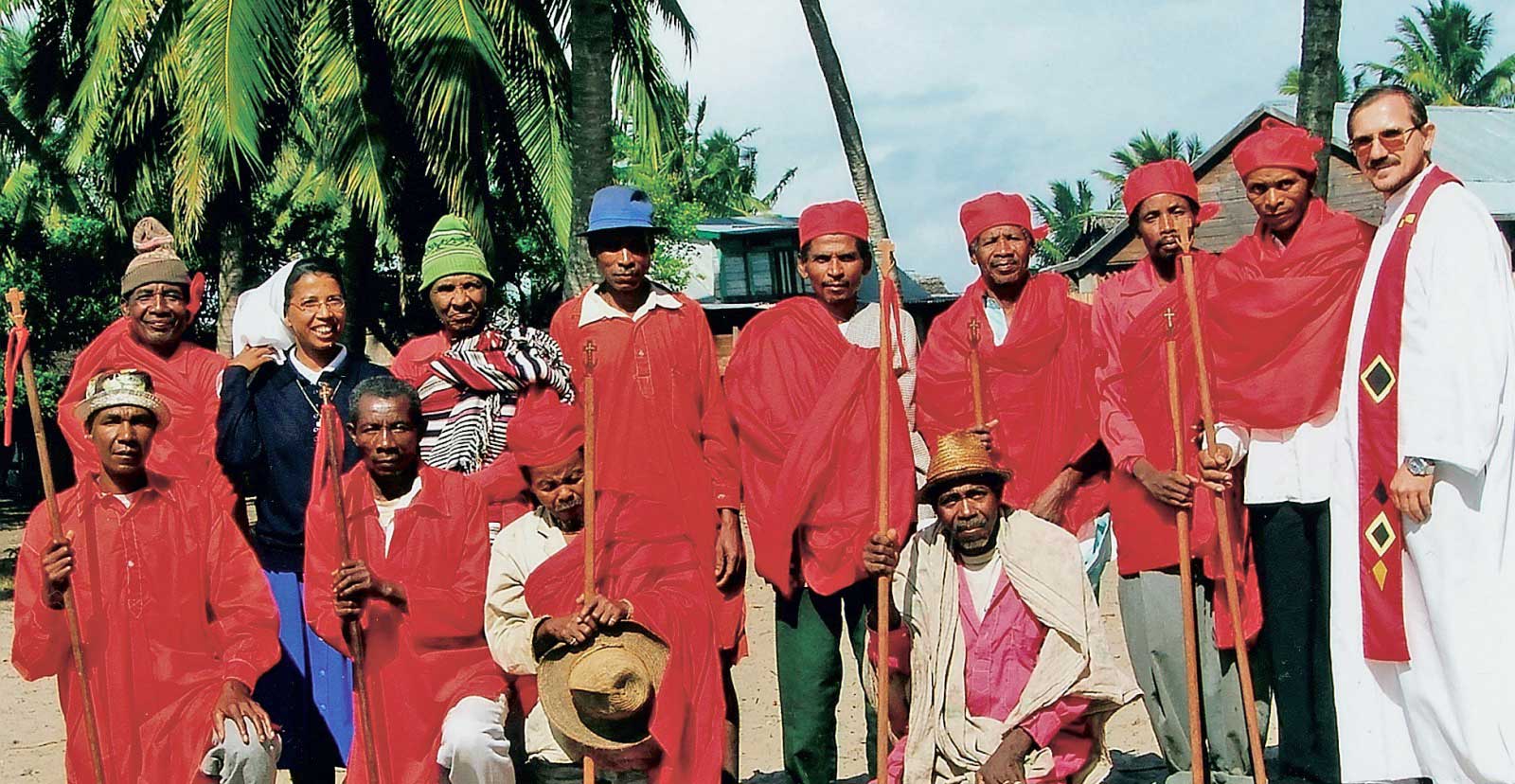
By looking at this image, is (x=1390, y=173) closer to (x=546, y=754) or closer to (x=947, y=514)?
(x=947, y=514)

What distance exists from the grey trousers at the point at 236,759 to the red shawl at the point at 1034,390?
2.43m

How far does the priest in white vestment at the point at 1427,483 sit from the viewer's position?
14.6ft

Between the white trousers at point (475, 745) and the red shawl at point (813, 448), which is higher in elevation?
the red shawl at point (813, 448)

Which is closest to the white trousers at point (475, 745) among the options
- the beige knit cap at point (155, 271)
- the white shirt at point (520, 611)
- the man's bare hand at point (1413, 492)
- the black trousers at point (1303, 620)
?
the white shirt at point (520, 611)

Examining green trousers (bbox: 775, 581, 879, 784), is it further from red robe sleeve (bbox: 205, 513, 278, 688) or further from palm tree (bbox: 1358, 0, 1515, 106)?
palm tree (bbox: 1358, 0, 1515, 106)

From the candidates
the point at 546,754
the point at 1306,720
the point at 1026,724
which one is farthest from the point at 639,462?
the point at 1306,720

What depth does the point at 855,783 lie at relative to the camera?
6.36m

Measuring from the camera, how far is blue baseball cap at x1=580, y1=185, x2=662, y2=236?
17.8 feet

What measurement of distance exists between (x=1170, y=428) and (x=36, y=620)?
3686mm

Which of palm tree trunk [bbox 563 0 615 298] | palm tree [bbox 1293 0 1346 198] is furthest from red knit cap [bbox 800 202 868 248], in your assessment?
palm tree trunk [bbox 563 0 615 298]

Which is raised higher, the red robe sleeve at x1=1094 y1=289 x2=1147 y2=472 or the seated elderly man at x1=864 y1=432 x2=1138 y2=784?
the red robe sleeve at x1=1094 y1=289 x2=1147 y2=472

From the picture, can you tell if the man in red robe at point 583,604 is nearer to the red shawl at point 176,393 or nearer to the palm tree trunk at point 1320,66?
the red shawl at point 176,393

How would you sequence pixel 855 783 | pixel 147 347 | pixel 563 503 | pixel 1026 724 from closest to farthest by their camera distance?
pixel 1026 724
pixel 563 503
pixel 147 347
pixel 855 783

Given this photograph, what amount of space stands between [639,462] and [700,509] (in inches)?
10.8
